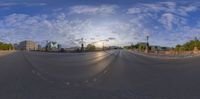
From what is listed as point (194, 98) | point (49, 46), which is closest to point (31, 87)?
point (194, 98)

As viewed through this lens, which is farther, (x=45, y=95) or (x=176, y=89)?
(x=176, y=89)

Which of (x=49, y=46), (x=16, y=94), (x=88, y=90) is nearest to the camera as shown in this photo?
(x=16, y=94)

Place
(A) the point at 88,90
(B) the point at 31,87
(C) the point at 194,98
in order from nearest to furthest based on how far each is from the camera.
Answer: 1. (C) the point at 194,98
2. (A) the point at 88,90
3. (B) the point at 31,87

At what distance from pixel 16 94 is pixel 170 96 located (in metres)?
4.41

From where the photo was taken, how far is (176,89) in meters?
14.3

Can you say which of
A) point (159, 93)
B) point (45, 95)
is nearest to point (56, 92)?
point (45, 95)

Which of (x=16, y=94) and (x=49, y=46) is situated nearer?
(x=16, y=94)

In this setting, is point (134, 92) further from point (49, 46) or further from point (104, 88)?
point (49, 46)

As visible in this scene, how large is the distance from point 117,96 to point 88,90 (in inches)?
69.6

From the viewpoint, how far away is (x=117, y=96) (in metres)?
12.3

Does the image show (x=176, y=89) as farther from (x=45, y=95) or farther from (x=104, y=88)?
(x=45, y=95)

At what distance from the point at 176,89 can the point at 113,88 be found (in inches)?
80.5

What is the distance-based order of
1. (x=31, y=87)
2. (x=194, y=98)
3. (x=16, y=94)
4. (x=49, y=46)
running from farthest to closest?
(x=49, y=46), (x=31, y=87), (x=16, y=94), (x=194, y=98)

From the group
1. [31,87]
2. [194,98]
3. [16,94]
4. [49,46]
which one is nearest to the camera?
[194,98]
